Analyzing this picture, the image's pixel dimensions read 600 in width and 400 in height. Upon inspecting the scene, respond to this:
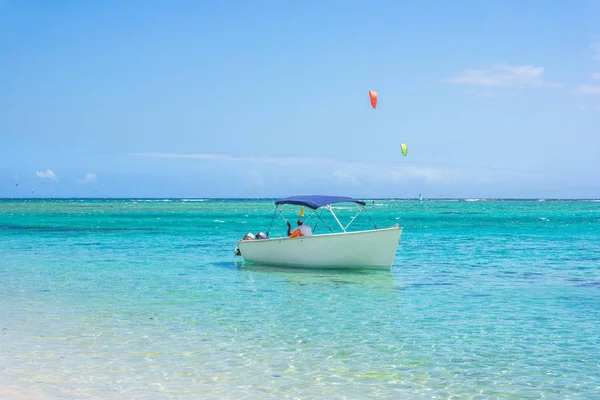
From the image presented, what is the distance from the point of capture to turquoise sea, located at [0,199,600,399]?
8.24 meters

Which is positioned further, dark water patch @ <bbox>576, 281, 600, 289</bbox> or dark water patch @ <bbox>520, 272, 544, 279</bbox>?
dark water patch @ <bbox>520, 272, 544, 279</bbox>

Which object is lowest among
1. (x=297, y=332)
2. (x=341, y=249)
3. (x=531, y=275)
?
(x=297, y=332)

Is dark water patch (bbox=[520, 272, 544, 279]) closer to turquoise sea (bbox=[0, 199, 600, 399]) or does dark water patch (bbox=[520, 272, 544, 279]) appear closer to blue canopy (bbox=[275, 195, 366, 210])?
turquoise sea (bbox=[0, 199, 600, 399])

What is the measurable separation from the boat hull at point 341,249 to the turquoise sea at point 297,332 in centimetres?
40

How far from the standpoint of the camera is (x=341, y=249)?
794 inches

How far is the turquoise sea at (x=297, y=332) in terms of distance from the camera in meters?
8.24

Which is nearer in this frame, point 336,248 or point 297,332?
point 297,332

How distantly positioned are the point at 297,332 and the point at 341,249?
891cm

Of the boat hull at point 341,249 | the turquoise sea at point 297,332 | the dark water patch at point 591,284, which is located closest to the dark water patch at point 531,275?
the turquoise sea at point 297,332

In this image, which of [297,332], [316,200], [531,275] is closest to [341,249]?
[316,200]

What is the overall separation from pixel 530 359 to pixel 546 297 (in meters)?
6.39

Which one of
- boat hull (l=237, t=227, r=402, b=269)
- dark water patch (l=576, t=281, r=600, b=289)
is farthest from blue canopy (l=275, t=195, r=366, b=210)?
dark water patch (l=576, t=281, r=600, b=289)

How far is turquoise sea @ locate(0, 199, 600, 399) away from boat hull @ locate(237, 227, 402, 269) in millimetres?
403

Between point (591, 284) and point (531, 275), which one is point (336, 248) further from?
point (591, 284)
